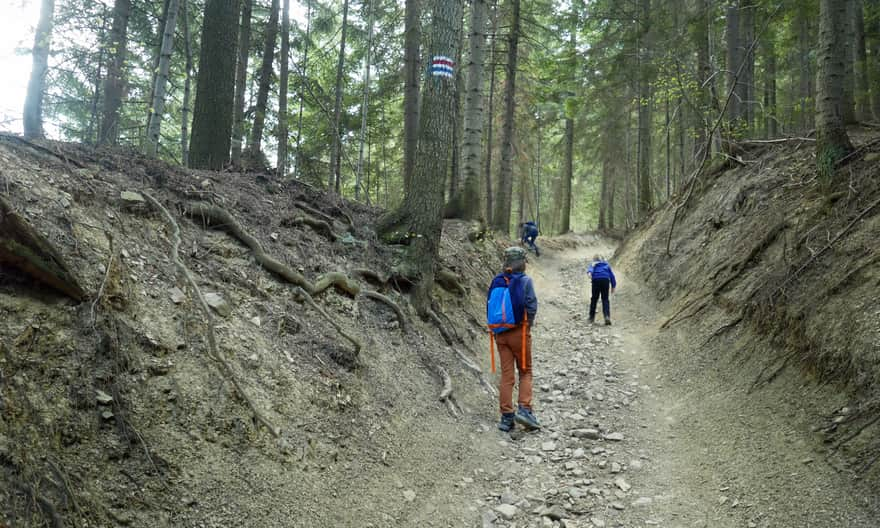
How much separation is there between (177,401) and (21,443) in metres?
0.94

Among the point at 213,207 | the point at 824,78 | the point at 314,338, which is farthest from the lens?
the point at 824,78

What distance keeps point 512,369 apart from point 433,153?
344cm

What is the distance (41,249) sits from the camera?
3.17 metres

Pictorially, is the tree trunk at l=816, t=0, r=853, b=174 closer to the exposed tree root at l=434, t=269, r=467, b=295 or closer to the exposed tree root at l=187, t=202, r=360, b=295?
the exposed tree root at l=434, t=269, r=467, b=295

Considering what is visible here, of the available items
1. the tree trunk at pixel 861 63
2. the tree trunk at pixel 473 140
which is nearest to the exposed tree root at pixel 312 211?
the tree trunk at pixel 473 140

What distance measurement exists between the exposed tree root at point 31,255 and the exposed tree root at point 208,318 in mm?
875

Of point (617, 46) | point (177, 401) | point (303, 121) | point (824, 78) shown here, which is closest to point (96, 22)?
point (303, 121)

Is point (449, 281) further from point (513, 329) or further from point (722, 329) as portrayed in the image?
point (722, 329)

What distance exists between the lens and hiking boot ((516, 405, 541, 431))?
5.48 m

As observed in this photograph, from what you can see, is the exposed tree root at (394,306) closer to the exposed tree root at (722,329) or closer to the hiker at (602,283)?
the exposed tree root at (722,329)

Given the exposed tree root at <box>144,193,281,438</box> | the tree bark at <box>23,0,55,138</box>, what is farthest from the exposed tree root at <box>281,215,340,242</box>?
the tree bark at <box>23,0,55,138</box>

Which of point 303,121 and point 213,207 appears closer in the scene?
point 213,207

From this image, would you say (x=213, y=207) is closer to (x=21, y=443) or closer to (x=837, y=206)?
(x=21, y=443)

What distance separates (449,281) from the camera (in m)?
8.50
